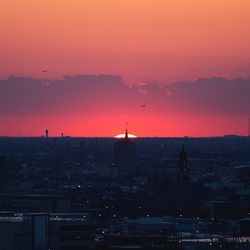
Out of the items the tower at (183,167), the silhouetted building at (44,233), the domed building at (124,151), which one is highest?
the domed building at (124,151)

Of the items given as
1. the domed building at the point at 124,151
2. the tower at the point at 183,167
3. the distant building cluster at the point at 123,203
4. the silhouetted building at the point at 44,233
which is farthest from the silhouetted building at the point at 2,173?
the domed building at the point at 124,151

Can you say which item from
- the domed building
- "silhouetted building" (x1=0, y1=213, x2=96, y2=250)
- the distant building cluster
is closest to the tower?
the distant building cluster

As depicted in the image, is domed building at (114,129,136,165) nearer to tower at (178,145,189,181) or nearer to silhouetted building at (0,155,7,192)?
silhouetted building at (0,155,7,192)

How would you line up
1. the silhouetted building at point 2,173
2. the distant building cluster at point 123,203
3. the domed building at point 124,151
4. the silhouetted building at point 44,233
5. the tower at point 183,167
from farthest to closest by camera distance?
the domed building at point 124,151
the silhouetted building at point 2,173
the tower at point 183,167
the distant building cluster at point 123,203
the silhouetted building at point 44,233

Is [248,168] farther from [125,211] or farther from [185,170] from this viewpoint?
[125,211]

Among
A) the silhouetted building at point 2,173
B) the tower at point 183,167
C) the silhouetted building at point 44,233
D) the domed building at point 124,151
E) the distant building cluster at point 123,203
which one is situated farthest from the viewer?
the domed building at point 124,151

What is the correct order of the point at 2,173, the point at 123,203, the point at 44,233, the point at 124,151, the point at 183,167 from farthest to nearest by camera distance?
the point at 124,151, the point at 2,173, the point at 183,167, the point at 123,203, the point at 44,233

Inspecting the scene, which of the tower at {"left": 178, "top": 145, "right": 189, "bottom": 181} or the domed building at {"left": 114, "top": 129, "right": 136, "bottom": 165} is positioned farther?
the domed building at {"left": 114, "top": 129, "right": 136, "bottom": 165}

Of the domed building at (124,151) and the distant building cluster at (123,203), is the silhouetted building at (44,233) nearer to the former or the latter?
the distant building cluster at (123,203)

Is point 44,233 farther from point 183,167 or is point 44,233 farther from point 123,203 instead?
point 183,167

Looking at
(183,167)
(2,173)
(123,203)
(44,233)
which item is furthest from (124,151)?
(44,233)

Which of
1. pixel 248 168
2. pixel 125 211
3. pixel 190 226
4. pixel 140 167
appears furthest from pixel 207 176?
pixel 190 226
